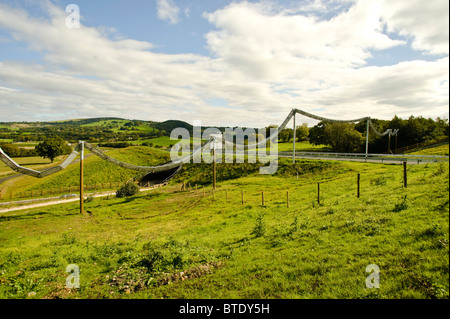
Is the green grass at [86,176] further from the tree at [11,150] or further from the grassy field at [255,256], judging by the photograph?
the tree at [11,150]

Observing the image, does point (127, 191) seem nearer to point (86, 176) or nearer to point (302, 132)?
point (86, 176)

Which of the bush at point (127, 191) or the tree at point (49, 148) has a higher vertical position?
the tree at point (49, 148)

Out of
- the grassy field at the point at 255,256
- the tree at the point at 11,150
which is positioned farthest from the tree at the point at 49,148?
the grassy field at the point at 255,256

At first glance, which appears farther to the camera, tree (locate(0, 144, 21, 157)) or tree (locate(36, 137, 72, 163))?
tree (locate(0, 144, 21, 157))

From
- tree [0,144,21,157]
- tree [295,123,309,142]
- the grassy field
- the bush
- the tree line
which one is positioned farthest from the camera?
tree [295,123,309,142]

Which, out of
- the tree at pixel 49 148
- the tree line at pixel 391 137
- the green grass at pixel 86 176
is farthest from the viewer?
the tree at pixel 49 148

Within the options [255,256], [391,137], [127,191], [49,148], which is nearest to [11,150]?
[49,148]

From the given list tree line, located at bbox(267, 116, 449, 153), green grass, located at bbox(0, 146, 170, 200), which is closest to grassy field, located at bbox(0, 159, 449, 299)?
green grass, located at bbox(0, 146, 170, 200)

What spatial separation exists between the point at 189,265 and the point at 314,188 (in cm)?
1972

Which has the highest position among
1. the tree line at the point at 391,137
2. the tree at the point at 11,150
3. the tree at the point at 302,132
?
the tree at the point at 302,132

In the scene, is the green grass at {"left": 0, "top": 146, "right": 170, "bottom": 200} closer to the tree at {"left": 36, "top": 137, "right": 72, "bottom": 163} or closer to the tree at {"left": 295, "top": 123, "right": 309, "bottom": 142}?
the tree at {"left": 36, "top": 137, "right": 72, "bottom": 163}

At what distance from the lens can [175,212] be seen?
78.3ft

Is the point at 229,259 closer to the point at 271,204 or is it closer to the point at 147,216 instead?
the point at 271,204
